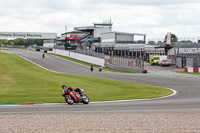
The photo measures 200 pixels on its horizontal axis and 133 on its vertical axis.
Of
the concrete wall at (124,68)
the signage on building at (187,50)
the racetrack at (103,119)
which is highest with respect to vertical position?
the signage on building at (187,50)

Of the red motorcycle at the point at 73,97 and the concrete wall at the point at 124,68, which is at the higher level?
the red motorcycle at the point at 73,97

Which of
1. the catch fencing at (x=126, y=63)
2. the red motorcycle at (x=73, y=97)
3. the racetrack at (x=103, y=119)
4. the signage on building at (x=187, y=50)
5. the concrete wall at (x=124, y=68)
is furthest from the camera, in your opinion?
the signage on building at (x=187, y=50)

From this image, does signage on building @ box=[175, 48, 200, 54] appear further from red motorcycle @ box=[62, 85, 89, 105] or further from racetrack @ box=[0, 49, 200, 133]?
red motorcycle @ box=[62, 85, 89, 105]

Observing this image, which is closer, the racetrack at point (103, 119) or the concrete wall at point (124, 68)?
the racetrack at point (103, 119)

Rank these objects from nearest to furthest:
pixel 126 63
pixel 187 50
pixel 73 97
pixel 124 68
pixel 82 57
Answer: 1. pixel 73 97
2. pixel 124 68
3. pixel 126 63
4. pixel 187 50
5. pixel 82 57

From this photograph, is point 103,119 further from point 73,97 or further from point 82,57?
point 82,57

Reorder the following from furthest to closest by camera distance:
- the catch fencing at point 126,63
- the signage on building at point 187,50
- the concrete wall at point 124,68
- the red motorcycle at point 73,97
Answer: the signage on building at point 187,50 < the catch fencing at point 126,63 < the concrete wall at point 124,68 < the red motorcycle at point 73,97

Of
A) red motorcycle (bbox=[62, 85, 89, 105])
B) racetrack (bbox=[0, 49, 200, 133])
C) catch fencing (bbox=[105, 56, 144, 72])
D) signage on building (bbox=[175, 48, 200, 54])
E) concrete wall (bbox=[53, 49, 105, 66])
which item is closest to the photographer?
racetrack (bbox=[0, 49, 200, 133])

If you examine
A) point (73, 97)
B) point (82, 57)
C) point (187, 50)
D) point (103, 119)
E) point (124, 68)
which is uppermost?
point (187, 50)

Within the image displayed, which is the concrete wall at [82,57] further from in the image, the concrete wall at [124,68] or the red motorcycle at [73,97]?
the red motorcycle at [73,97]

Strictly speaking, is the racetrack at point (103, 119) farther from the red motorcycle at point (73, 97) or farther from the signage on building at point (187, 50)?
the signage on building at point (187, 50)

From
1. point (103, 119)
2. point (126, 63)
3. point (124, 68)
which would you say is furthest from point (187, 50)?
point (103, 119)

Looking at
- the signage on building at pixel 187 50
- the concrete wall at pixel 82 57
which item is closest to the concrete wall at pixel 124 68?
the concrete wall at pixel 82 57

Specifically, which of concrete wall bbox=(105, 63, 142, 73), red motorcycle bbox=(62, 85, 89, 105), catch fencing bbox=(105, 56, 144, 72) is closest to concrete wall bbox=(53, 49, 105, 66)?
catch fencing bbox=(105, 56, 144, 72)
